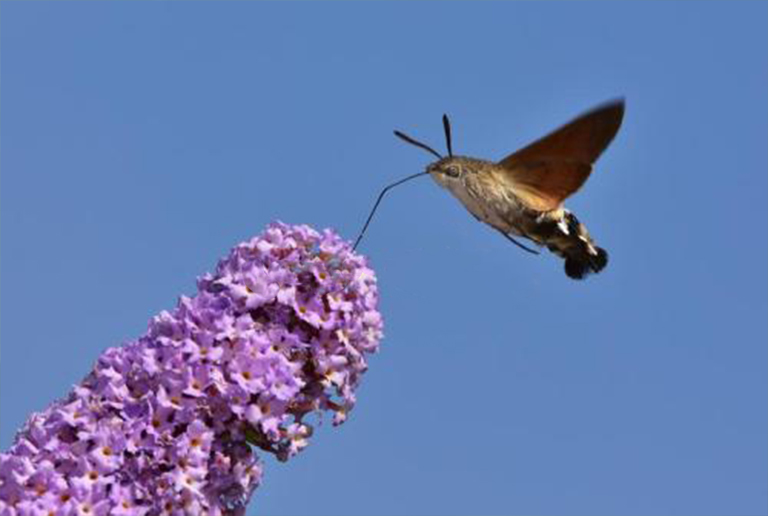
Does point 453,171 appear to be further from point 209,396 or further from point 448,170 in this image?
point 209,396

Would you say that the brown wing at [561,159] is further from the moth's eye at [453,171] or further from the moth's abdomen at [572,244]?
the moth's eye at [453,171]

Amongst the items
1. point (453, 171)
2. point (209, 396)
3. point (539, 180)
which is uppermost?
point (453, 171)

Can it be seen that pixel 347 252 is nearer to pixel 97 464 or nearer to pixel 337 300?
pixel 337 300

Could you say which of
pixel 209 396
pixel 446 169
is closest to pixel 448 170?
pixel 446 169

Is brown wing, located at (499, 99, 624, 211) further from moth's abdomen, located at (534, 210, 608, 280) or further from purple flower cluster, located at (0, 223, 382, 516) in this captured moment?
purple flower cluster, located at (0, 223, 382, 516)

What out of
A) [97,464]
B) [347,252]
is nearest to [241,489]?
[97,464]

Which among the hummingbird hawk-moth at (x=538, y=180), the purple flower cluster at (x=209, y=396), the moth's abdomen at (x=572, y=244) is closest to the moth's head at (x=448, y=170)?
the hummingbird hawk-moth at (x=538, y=180)
